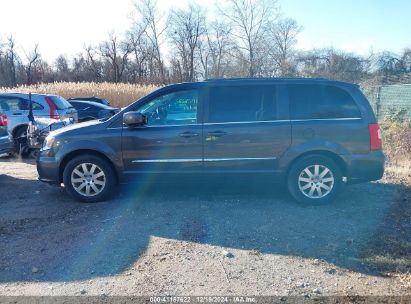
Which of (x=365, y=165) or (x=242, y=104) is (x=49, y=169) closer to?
(x=242, y=104)

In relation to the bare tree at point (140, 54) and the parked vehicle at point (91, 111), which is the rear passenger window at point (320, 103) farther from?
the bare tree at point (140, 54)

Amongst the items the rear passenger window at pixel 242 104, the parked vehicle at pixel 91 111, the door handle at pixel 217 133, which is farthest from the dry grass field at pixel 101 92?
the door handle at pixel 217 133

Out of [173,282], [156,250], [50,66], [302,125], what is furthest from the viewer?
[50,66]

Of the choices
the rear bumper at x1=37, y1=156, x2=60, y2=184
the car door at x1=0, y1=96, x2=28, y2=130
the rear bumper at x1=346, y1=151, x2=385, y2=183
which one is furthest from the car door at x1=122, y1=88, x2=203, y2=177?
the car door at x1=0, y1=96, x2=28, y2=130

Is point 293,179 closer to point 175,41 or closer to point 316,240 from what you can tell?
point 316,240

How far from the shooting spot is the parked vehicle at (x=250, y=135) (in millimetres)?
5504

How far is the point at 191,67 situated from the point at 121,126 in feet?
177

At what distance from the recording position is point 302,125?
552 centimetres

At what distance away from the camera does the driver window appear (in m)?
5.62

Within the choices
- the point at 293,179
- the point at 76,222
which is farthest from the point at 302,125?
the point at 76,222

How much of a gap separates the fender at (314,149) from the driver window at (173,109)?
1.46 m

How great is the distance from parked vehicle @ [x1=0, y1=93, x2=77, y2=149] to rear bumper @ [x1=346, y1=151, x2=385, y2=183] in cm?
795

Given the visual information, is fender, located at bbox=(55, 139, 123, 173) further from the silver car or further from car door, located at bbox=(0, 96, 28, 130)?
car door, located at bbox=(0, 96, 28, 130)

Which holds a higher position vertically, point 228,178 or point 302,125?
point 302,125
